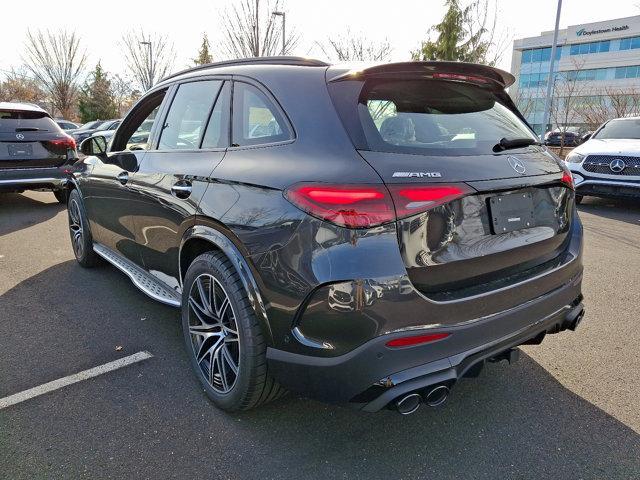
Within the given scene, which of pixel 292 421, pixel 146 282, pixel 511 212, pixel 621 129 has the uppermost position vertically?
pixel 511 212

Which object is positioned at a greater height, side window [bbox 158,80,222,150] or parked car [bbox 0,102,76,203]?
side window [bbox 158,80,222,150]

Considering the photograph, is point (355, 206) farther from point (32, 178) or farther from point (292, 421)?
point (32, 178)

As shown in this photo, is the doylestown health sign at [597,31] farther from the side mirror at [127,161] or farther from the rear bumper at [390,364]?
the rear bumper at [390,364]

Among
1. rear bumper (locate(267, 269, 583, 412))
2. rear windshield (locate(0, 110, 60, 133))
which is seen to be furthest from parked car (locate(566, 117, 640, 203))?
rear windshield (locate(0, 110, 60, 133))

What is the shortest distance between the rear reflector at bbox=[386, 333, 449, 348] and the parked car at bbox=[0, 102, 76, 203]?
7717mm

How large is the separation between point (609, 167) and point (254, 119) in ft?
25.7

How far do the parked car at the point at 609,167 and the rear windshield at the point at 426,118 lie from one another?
6668 mm

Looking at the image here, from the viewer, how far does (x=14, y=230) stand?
21.5 feet

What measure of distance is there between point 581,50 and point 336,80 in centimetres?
7444

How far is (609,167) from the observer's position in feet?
26.7

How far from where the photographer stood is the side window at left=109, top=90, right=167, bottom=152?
11.4 ft

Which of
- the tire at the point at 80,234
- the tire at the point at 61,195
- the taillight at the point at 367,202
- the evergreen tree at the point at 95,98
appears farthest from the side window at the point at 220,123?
the evergreen tree at the point at 95,98

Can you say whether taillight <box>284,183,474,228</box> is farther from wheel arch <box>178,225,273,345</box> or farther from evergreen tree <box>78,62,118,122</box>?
evergreen tree <box>78,62,118,122</box>

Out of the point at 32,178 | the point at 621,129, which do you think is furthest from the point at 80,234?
the point at 621,129
